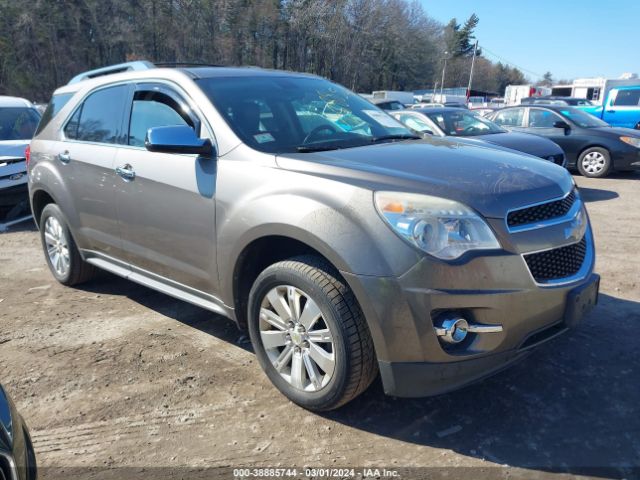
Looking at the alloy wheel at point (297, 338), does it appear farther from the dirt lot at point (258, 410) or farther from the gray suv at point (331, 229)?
the dirt lot at point (258, 410)

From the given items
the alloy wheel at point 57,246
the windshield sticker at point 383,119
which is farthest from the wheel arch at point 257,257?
the alloy wheel at point 57,246

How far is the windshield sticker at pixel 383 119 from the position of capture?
3787 mm

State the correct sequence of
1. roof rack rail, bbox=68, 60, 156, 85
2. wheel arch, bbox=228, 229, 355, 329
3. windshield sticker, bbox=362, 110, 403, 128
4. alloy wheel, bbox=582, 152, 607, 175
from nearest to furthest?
wheel arch, bbox=228, 229, 355, 329 < windshield sticker, bbox=362, 110, 403, 128 < roof rack rail, bbox=68, 60, 156, 85 < alloy wheel, bbox=582, 152, 607, 175

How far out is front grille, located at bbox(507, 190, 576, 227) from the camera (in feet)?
7.86

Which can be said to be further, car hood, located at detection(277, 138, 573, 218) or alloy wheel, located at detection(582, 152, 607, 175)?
alloy wheel, located at detection(582, 152, 607, 175)

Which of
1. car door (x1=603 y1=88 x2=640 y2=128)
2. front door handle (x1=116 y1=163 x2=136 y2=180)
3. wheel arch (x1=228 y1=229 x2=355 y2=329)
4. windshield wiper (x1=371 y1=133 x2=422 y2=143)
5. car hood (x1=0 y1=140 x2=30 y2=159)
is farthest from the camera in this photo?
car door (x1=603 y1=88 x2=640 y2=128)

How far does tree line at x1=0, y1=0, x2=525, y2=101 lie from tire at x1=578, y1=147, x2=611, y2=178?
4414 cm

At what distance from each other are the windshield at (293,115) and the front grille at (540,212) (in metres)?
1.14

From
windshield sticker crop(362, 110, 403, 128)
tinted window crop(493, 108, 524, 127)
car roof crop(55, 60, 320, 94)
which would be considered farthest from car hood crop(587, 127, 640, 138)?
car roof crop(55, 60, 320, 94)

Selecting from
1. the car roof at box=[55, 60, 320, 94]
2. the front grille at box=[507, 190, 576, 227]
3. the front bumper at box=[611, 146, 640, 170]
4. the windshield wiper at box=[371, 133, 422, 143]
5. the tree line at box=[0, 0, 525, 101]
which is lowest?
the front bumper at box=[611, 146, 640, 170]

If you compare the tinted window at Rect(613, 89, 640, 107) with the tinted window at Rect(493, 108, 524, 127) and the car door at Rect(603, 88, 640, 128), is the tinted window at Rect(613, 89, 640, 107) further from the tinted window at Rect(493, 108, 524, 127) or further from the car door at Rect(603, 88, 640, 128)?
the tinted window at Rect(493, 108, 524, 127)

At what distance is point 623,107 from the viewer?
615 inches

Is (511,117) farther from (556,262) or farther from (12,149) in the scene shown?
(556,262)

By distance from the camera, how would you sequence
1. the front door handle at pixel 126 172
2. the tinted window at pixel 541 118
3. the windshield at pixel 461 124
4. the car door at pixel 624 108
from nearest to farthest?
the front door handle at pixel 126 172
the windshield at pixel 461 124
the tinted window at pixel 541 118
the car door at pixel 624 108
